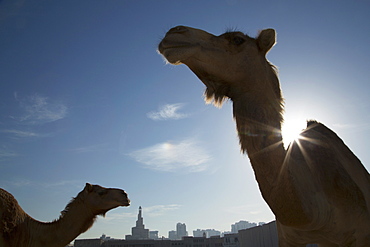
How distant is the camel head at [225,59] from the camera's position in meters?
2.62

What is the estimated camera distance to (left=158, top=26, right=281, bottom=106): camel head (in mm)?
2621

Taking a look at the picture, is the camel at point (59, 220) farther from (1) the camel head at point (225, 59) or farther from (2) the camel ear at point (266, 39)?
(2) the camel ear at point (266, 39)

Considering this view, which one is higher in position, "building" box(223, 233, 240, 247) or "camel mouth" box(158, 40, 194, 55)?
"camel mouth" box(158, 40, 194, 55)

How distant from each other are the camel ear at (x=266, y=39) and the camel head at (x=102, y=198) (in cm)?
669

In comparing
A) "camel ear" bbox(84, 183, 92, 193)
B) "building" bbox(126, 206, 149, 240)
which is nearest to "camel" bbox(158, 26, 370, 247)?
"camel ear" bbox(84, 183, 92, 193)

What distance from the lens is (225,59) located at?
2922 mm

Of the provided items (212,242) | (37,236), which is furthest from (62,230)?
(212,242)

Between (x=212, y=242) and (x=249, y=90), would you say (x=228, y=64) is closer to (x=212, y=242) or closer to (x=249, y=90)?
(x=249, y=90)

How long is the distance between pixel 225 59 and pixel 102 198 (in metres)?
6.75

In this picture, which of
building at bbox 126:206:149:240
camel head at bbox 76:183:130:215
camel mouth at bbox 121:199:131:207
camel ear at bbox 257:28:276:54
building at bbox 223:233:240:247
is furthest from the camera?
building at bbox 126:206:149:240

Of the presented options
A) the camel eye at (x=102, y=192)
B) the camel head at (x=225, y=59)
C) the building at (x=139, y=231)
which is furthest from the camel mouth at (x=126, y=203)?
the building at (x=139, y=231)

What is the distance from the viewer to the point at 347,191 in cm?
285

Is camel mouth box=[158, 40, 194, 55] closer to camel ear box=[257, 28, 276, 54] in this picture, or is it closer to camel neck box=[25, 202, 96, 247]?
camel ear box=[257, 28, 276, 54]

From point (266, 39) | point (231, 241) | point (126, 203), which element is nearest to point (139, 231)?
point (231, 241)
